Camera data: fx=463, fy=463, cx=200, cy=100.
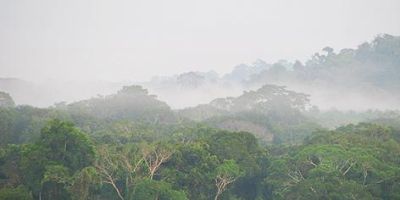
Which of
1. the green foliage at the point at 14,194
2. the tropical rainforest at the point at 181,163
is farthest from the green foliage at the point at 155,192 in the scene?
the green foliage at the point at 14,194

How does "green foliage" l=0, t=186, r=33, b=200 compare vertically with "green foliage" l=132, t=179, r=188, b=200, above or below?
above

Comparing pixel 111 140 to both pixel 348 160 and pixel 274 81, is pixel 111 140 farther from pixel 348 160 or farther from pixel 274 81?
pixel 274 81

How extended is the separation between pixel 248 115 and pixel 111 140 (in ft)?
76.3

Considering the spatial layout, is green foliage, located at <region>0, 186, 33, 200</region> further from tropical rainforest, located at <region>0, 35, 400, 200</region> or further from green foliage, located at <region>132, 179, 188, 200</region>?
green foliage, located at <region>132, 179, 188, 200</region>

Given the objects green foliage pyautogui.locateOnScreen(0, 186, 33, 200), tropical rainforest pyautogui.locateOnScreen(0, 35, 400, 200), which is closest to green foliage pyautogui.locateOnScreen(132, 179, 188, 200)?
tropical rainforest pyautogui.locateOnScreen(0, 35, 400, 200)

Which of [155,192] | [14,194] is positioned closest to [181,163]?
[155,192]

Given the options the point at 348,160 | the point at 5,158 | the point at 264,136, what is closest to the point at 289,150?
the point at 348,160

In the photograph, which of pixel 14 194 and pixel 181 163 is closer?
pixel 14 194

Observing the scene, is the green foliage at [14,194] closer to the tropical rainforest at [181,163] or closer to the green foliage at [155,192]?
the tropical rainforest at [181,163]

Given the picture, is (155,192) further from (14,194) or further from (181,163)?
(14,194)

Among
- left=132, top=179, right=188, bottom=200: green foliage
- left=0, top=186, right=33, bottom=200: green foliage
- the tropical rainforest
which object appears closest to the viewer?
left=0, top=186, right=33, bottom=200: green foliage

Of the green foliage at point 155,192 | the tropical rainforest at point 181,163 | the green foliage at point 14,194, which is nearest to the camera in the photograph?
the green foliage at point 14,194

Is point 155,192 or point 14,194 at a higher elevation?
point 14,194

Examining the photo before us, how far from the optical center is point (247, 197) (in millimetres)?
31359
